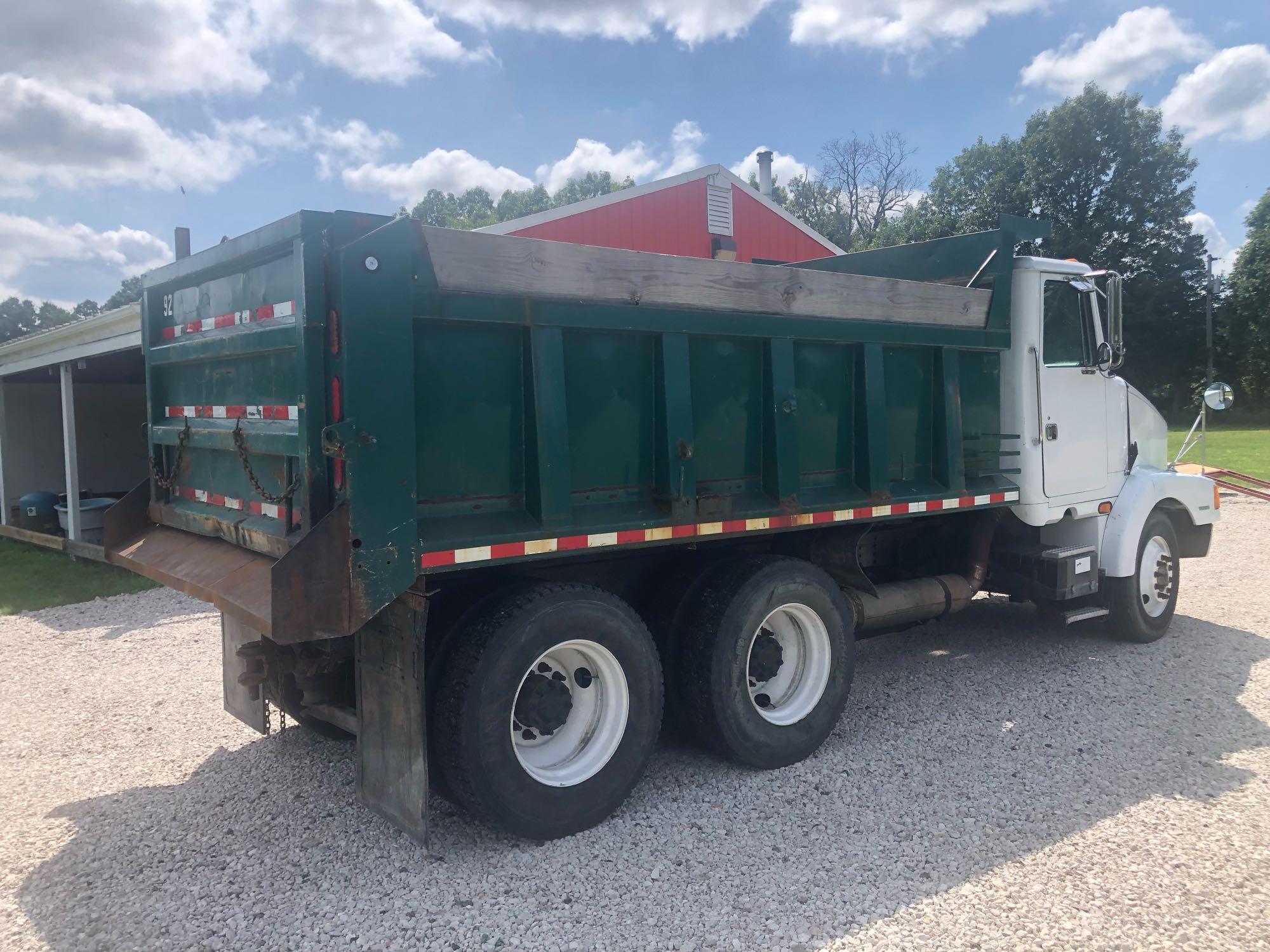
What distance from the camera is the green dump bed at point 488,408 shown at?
3463mm

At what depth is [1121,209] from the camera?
142 feet

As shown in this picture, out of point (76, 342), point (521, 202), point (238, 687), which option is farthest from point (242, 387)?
point (521, 202)

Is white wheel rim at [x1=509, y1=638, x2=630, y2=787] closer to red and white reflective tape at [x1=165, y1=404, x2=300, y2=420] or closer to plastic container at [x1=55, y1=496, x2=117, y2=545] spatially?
red and white reflective tape at [x1=165, y1=404, x2=300, y2=420]

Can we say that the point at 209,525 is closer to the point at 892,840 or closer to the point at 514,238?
the point at 514,238

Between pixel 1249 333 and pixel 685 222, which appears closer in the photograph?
pixel 685 222

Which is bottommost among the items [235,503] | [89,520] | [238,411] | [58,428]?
[89,520]

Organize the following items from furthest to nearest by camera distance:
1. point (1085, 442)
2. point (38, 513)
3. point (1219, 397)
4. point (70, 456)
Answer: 1. point (38, 513)
2. point (70, 456)
3. point (1219, 397)
4. point (1085, 442)

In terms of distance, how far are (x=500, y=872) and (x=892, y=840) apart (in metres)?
1.71

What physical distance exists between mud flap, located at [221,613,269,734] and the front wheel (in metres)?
6.16

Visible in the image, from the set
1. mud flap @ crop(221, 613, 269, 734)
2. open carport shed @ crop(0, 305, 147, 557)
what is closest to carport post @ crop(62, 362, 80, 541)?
open carport shed @ crop(0, 305, 147, 557)

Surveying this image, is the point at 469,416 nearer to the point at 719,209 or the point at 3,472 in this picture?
the point at 719,209

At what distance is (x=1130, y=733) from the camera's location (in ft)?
17.1

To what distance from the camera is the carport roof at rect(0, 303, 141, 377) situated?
10039 mm

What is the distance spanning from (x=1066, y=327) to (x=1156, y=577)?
7.43 feet
